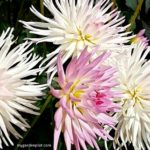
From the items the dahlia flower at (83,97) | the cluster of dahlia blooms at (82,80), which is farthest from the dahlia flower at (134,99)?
the dahlia flower at (83,97)

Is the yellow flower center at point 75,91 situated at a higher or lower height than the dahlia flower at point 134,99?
higher

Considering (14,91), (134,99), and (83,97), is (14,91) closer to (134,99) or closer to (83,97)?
(83,97)

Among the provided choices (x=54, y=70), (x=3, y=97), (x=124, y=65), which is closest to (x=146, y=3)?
(x=124, y=65)

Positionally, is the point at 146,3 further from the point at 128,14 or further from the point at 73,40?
the point at 73,40

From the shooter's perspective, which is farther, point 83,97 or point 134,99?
point 134,99

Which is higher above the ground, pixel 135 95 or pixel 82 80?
pixel 82 80

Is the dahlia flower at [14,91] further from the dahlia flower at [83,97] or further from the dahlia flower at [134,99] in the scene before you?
the dahlia flower at [134,99]

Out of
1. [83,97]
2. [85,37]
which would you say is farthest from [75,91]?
[85,37]
